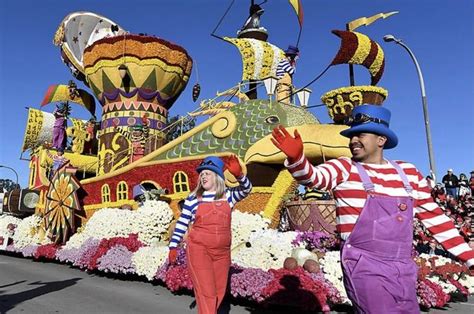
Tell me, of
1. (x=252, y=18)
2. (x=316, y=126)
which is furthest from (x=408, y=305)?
(x=252, y=18)

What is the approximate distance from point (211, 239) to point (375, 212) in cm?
198

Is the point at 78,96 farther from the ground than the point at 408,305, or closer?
farther from the ground

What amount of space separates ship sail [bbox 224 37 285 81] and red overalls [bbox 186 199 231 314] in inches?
365

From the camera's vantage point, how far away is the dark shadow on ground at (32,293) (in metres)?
6.12

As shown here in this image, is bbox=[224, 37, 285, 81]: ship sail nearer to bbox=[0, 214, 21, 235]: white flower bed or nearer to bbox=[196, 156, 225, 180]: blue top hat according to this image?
bbox=[196, 156, 225, 180]: blue top hat

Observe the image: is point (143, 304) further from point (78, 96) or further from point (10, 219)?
point (78, 96)

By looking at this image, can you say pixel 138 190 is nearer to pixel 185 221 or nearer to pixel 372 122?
pixel 185 221

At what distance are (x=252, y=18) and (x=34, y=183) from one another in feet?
32.5

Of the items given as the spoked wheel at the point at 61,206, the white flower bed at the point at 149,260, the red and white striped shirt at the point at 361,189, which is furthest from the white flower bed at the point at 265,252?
the spoked wheel at the point at 61,206

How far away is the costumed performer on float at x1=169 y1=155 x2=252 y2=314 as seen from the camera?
4027 mm

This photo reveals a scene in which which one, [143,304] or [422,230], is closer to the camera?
[143,304]

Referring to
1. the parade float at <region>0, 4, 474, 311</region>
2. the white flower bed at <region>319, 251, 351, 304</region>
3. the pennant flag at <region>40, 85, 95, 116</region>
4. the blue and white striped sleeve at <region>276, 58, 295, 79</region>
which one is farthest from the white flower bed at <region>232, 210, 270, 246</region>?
the pennant flag at <region>40, 85, 95, 116</region>

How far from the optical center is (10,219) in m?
15.5

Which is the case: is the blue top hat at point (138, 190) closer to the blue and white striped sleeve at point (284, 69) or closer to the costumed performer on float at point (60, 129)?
the blue and white striped sleeve at point (284, 69)
